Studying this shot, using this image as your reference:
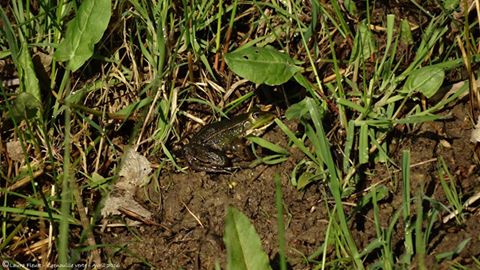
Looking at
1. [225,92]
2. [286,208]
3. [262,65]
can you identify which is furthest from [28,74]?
[286,208]

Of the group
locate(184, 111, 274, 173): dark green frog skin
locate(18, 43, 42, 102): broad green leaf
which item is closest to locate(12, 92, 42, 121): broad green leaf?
locate(18, 43, 42, 102): broad green leaf

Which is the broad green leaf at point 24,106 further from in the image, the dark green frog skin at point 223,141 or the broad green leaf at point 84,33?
the dark green frog skin at point 223,141

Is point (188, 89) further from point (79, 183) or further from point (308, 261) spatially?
point (308, 261)

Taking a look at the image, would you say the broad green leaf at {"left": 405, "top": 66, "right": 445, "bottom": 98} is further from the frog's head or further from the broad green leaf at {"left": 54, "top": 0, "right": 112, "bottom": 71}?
the broad green leaf at {"left": 54, "top": 0, "right": 112, "bottom": 71}

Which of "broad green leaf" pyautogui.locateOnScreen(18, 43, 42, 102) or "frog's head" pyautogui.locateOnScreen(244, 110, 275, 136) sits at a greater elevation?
"broad green leaf" pyautogui.locateOnScreen(18, 43, 42, 102)

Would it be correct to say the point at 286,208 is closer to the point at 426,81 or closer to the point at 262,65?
the point at 262,65
